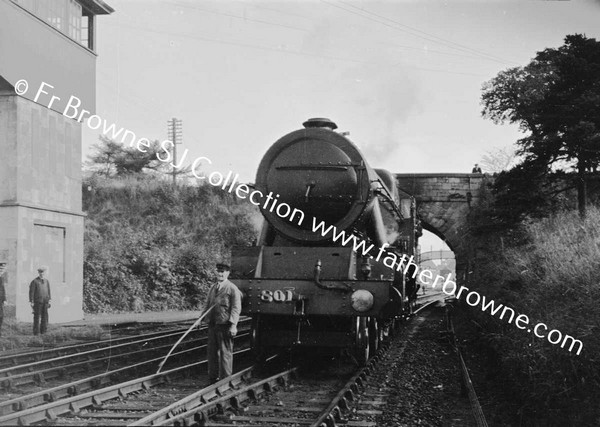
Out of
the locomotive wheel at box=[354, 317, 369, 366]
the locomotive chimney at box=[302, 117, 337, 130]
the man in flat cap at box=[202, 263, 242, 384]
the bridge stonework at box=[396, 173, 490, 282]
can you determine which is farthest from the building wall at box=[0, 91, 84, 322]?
the bridge stonework at box=[396, 173, 490, 282]

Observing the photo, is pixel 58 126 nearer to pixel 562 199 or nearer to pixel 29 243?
pixel 29 243

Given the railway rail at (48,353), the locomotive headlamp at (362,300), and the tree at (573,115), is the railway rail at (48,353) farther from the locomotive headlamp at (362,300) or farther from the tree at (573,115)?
the tree at (573,115)

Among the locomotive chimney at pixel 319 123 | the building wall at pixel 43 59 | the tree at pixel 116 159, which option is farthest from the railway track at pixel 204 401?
the tree at pixel 116 159

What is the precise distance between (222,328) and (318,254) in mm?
1679

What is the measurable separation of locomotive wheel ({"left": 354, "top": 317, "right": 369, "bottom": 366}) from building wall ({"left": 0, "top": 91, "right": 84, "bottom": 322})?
8.79 meters

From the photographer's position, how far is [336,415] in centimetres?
612

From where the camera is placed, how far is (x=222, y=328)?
760 centimetres

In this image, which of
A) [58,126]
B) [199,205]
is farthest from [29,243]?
[199,205]

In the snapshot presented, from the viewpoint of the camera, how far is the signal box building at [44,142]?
1420cm

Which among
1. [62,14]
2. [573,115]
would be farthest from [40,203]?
[573,115]

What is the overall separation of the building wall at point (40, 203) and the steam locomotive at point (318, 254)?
25.0ft

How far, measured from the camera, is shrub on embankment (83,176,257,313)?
68.5ft

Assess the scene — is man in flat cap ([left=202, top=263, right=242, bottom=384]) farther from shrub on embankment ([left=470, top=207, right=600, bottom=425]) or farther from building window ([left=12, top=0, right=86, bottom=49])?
building window ([left=12, top=0, right=86, bottom=49])

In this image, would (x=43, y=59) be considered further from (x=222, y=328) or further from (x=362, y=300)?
(x=362, y=300)
